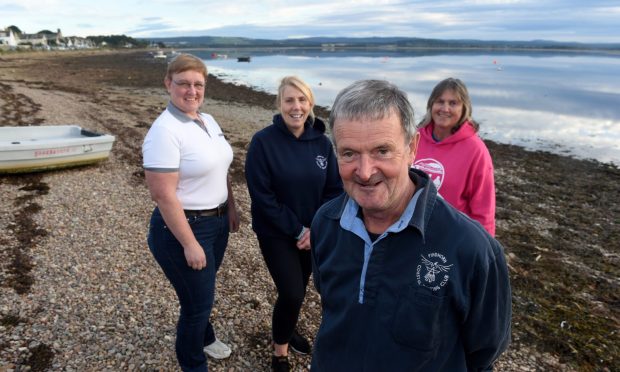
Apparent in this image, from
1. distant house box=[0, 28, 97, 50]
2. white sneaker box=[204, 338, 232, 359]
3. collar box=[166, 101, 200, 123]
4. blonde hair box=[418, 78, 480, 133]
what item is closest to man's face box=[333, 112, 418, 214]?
collar box=[166, 101, 200, 123]

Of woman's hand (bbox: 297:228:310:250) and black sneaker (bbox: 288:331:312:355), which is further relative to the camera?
black sneaker (bbox: 288:331:312:355)

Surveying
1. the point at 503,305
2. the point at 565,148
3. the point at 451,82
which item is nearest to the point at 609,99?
the point at 565,148

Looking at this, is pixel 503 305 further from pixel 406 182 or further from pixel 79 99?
pixel 79 99

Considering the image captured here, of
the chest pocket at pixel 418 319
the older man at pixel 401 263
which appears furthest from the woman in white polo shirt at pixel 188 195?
the chest pocket at pixel 418 319

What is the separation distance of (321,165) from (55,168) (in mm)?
8683

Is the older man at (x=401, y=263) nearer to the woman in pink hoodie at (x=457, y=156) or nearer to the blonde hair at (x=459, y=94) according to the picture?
the woman in pink hoodie at (x=457, y=156)

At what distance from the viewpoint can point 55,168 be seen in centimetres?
947

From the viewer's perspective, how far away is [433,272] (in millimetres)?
1497

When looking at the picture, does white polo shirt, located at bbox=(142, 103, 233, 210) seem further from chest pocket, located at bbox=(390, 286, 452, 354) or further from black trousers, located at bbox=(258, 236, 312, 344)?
chest pocket, located at bbox=(390, 286, 452, 354)

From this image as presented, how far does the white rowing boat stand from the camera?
8648 mm

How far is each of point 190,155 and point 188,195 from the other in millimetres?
289

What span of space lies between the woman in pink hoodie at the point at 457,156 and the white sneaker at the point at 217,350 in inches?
99.7

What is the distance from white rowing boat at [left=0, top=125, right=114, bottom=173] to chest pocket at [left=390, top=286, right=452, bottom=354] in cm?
962

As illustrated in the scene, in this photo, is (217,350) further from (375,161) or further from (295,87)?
(375,161)
